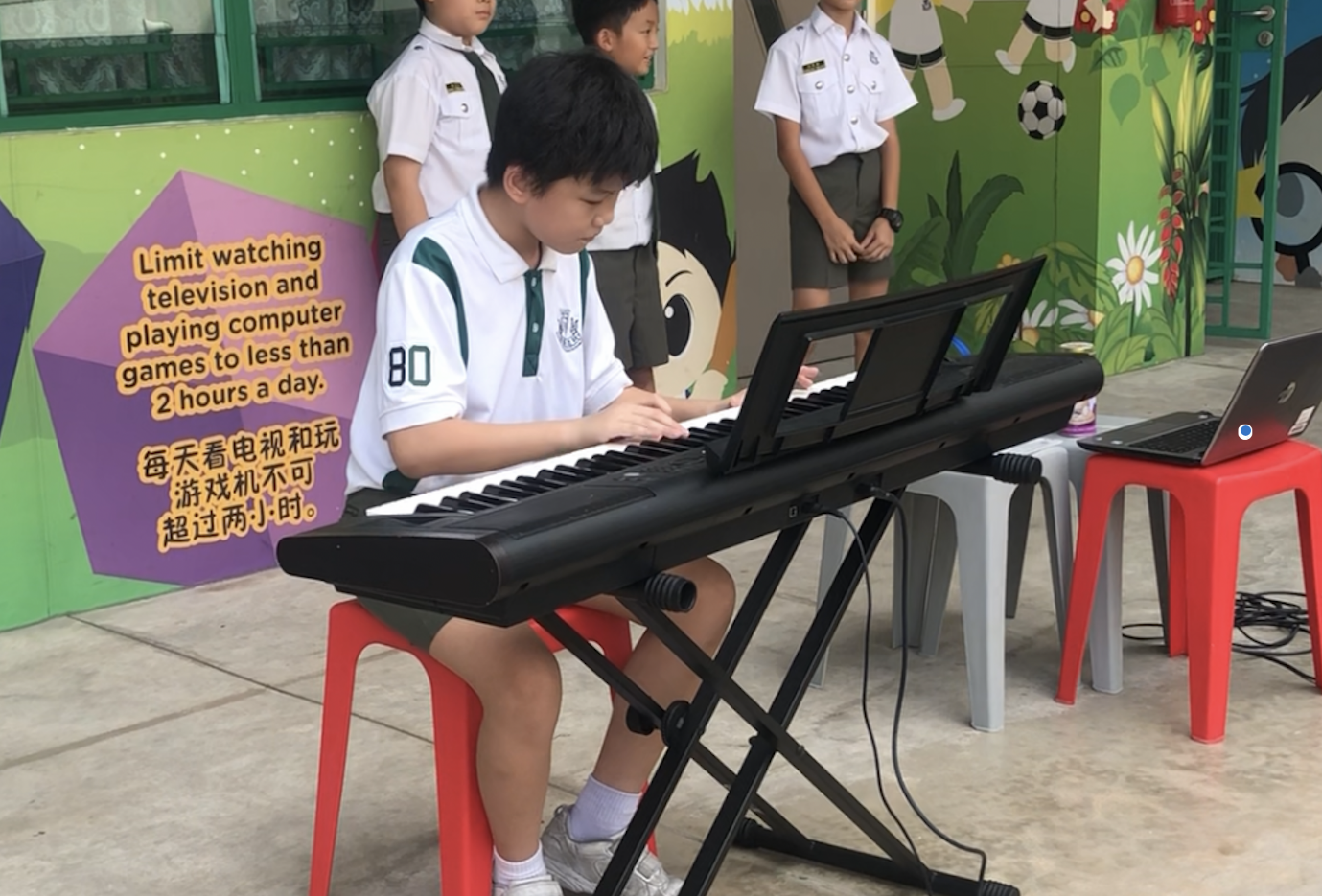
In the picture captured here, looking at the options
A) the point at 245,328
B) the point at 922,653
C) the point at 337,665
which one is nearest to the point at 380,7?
the point at 245,328

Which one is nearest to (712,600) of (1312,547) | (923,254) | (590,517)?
Result: (590,517)

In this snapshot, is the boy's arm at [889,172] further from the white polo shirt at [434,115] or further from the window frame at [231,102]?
the window frame at [231,102]

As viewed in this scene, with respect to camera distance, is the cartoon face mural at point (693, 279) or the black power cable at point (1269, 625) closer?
the black power cable at point (1269, 625)

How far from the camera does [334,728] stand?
104 inches

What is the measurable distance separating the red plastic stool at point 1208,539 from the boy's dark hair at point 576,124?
4.53ft

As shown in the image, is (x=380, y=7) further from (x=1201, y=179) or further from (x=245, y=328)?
(x=1201, y=179)

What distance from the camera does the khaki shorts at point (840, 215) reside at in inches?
218

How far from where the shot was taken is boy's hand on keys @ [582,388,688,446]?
90.5 inches

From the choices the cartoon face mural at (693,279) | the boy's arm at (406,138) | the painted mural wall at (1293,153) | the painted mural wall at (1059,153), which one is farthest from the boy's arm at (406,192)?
the painted mural wall at (1293,153)

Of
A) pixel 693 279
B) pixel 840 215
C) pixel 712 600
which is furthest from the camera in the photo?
pixel 693 279

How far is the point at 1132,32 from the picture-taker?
6.37 metres

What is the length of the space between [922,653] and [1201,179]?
379cm

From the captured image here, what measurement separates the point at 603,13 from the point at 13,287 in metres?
1.74

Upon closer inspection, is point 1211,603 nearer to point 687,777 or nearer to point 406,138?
point 687,777
